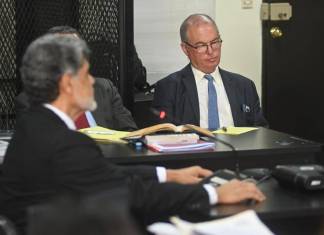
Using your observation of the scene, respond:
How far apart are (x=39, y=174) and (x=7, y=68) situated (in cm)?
208

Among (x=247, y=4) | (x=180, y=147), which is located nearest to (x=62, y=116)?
(x=180, y=147)

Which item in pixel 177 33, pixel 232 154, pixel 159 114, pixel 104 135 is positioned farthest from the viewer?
pixel 177 33

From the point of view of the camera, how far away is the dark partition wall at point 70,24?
3572 mm

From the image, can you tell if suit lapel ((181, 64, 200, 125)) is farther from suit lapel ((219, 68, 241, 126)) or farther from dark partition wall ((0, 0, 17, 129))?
dark partition wall ((0, 0, 17, 129))

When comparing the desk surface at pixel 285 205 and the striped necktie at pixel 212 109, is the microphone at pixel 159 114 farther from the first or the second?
the desk surface at pixel 285 205

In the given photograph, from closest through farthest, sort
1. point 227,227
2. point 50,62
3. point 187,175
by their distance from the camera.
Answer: point 227,227 < point 50,62 < point 187,175

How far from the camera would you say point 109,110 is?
311 cm

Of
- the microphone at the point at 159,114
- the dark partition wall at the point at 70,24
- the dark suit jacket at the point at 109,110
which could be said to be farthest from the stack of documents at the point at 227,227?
the dark partition wall at the point at 70,24

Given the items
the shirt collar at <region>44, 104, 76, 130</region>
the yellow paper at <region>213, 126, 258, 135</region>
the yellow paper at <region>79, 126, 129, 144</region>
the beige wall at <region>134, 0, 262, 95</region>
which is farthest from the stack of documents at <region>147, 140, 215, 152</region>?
the beige wall at <region>134, 0, 262, 95</region>

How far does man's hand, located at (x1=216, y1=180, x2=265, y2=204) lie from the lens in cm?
171

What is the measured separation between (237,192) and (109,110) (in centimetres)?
151

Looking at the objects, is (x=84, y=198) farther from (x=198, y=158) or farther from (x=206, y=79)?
(x=206, y=79)

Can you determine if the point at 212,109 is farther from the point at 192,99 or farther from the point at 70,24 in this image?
the point at 70,24

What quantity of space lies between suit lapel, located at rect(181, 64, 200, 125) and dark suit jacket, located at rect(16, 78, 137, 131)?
1.13 feet
